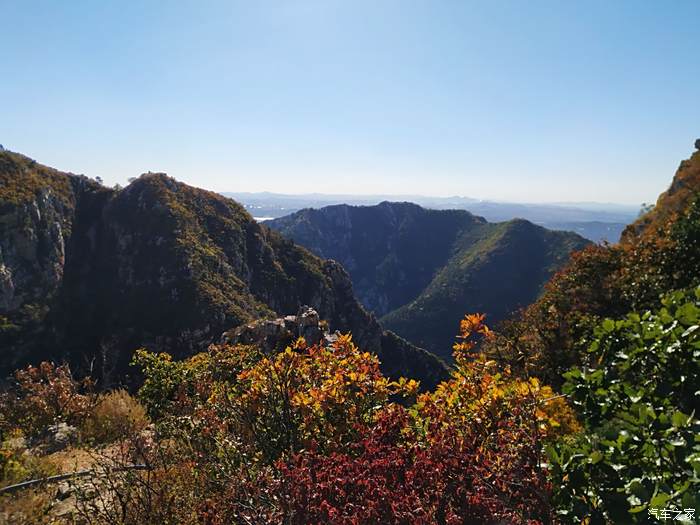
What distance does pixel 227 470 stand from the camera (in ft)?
16.5

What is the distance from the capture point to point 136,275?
69.1 metres

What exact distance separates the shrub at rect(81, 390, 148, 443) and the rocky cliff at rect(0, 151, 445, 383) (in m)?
46.9

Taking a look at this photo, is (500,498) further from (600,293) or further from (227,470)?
(600,293)

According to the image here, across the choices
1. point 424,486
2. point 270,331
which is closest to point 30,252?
point 270,331

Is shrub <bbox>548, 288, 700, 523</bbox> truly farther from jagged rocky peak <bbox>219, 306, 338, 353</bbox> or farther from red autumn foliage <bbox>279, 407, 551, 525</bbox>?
jagged rocky peak <bbox>219, 306, 338, 353</bbox>

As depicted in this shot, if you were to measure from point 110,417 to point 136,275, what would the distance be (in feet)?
219

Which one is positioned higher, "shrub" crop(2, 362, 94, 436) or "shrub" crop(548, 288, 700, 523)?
"shrub" crop(548, 288, 700, 523)

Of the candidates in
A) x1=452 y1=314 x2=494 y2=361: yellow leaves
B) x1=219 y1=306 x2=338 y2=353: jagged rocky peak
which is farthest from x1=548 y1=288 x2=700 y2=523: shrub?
x1=219 y1=306 x2=338 y2=353: jagged rocky peak

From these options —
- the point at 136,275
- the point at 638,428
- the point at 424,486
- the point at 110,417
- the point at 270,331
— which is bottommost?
the point at 136,275

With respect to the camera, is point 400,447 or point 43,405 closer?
point 400,447

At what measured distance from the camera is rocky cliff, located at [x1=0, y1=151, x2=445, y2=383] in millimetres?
59969

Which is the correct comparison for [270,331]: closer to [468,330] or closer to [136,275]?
[468,330]

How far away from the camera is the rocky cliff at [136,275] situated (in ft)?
197

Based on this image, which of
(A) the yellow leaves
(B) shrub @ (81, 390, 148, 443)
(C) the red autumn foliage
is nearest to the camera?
(C) the red autumn foliage
